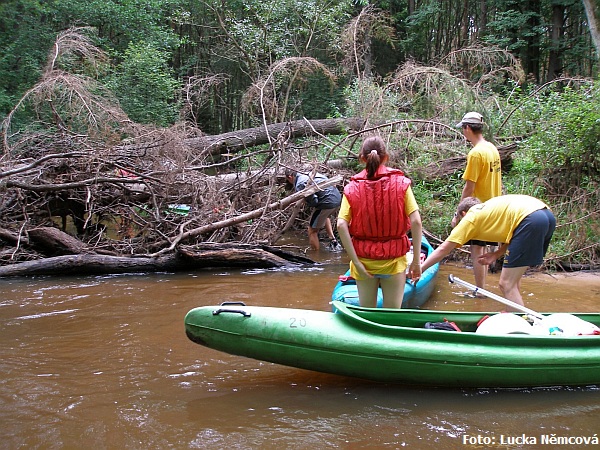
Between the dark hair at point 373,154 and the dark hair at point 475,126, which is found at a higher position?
the dark hair at point 475,126

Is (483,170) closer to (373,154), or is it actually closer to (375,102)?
(373,154)

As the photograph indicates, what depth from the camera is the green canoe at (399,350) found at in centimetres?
360

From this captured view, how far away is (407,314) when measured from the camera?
411cm

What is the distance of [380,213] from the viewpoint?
3822 millimetres

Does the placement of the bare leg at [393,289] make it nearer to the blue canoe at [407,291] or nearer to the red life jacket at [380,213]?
the red life jacket at [380,213]

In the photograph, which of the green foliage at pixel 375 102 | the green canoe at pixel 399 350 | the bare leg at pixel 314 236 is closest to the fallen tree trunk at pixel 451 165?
the green foliage at pixel 375 102

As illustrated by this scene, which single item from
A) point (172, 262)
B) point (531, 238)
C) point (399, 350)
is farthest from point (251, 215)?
point (399, 350)

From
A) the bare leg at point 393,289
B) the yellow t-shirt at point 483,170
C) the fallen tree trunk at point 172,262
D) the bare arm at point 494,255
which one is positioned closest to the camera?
the bare leg at point 393,289

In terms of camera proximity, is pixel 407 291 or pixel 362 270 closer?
pixel 362 270

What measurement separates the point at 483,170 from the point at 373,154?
2.05 metres

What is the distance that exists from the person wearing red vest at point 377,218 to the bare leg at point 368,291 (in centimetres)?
9

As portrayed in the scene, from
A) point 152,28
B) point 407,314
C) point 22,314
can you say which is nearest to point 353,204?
point 407,314

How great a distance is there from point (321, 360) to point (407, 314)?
2.71 ft

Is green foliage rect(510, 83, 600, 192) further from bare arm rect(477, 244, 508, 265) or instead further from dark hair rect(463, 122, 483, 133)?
bare arm rect(477, 244, 508, 265)
